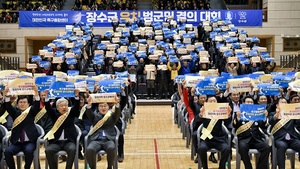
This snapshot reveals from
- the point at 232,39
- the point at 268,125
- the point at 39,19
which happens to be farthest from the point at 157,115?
the point at 39,19

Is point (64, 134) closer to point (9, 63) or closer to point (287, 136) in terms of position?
point (287, 136)

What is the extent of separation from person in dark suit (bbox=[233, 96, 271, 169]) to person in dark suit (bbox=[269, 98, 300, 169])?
0.19 metres

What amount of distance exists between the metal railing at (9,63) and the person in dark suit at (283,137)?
18.5 meters

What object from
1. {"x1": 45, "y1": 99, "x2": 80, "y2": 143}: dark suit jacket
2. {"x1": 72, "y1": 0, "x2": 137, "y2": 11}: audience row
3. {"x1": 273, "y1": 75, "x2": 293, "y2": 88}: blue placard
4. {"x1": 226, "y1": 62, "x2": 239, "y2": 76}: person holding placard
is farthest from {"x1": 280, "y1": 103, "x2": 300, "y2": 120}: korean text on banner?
{"x1": 72, "y1": 0, "x2": 137, "y2": 11}: audience row

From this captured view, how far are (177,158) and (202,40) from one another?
1444cm

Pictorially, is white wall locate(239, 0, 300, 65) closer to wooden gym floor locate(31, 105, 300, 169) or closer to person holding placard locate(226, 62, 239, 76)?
person holding placard locate(226, 62, 239, 76)

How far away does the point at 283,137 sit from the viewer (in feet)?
27.4

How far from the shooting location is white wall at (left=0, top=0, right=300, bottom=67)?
2966 cm

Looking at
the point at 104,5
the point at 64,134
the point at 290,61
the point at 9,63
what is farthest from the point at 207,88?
the point at 104,5

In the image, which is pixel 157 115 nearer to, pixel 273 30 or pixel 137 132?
pixel 137 132

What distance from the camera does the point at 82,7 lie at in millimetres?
30234

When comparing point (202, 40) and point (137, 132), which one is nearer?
point (137, 132)

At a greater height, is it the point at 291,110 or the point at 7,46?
the point at 7,46

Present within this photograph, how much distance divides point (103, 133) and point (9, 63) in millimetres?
19715
